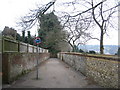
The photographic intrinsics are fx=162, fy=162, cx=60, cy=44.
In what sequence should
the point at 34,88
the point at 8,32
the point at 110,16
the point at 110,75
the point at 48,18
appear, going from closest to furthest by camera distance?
1. the point at 110,75
2. the point at 34,88
3. the point at 48,18
4. the point at 110,16
5. the point at 8,32

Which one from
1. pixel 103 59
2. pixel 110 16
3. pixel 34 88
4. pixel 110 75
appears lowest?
pixel 34 88

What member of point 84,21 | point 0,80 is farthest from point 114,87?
point 0,80

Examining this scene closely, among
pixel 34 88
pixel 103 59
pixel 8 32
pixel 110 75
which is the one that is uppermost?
pixel 8 32

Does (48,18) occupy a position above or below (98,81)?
above

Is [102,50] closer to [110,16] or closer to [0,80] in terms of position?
[110,16]

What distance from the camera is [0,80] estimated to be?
793 centimetres

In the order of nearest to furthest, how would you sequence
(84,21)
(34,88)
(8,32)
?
(34,88)
(84,21)
(8,32)

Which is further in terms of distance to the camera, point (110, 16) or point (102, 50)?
point (102, 50)

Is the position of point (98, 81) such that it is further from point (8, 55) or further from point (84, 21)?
point (8, 55)

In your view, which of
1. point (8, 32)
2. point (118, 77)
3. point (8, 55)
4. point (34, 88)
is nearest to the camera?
point (118, 77)

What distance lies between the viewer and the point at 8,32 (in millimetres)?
16047

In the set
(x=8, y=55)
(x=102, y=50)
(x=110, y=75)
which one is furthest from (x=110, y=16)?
(x=8, y=55)

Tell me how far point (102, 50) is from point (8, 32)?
958 centimetres

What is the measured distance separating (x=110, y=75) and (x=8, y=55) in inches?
200
